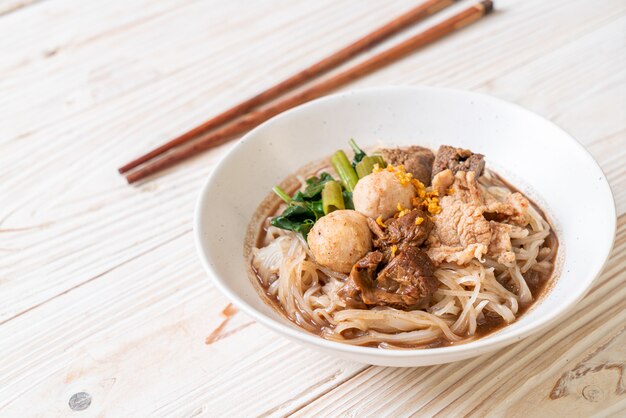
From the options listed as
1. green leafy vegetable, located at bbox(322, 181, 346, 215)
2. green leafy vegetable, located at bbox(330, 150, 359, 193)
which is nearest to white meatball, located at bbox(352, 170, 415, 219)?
green leafy vegetable, located at bbox(322, 181, 346, 215)

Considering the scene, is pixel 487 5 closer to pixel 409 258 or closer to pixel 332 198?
pixel 332 198

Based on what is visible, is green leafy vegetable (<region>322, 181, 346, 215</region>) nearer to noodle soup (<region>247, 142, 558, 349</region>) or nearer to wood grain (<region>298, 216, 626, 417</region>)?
noodle soup (<region>247, 142, 558, 349</region>)

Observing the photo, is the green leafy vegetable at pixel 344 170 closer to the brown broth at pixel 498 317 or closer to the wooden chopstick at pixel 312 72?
the brown broth at pixel 498 317

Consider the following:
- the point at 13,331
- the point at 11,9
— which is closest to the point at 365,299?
the point at 13,331

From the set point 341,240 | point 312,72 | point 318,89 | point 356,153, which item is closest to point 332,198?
point 341,240

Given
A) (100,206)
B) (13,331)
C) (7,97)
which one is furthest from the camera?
(7,97)

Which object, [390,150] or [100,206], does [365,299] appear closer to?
[390,150]
